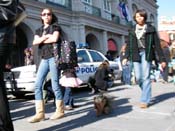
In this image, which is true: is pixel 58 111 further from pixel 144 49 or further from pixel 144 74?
pixel 144 49

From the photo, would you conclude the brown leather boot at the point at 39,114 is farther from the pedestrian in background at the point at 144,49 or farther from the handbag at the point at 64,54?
the pedestrian in background at the point at 144,49

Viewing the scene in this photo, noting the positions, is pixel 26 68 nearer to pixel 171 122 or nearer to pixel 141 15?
pixel 141 15

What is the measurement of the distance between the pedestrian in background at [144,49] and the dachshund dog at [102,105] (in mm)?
892

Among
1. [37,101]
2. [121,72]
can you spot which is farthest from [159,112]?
[121,72]

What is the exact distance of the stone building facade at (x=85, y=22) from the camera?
23.8 m

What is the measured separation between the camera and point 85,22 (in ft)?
97.8

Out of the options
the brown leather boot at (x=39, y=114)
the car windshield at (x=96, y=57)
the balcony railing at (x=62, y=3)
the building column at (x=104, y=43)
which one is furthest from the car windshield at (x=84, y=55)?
the building column at (x=104, y=43)

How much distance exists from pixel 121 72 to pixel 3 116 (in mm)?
12816

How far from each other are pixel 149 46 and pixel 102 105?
5.04ft

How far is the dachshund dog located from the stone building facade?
500 inches

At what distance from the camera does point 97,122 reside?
20.5ft

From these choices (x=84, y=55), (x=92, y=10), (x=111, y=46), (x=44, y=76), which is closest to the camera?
(x=44, y=76)

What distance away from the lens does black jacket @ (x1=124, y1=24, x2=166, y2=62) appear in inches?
305

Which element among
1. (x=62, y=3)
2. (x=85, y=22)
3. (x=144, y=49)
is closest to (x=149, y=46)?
(x=144, y=49)
